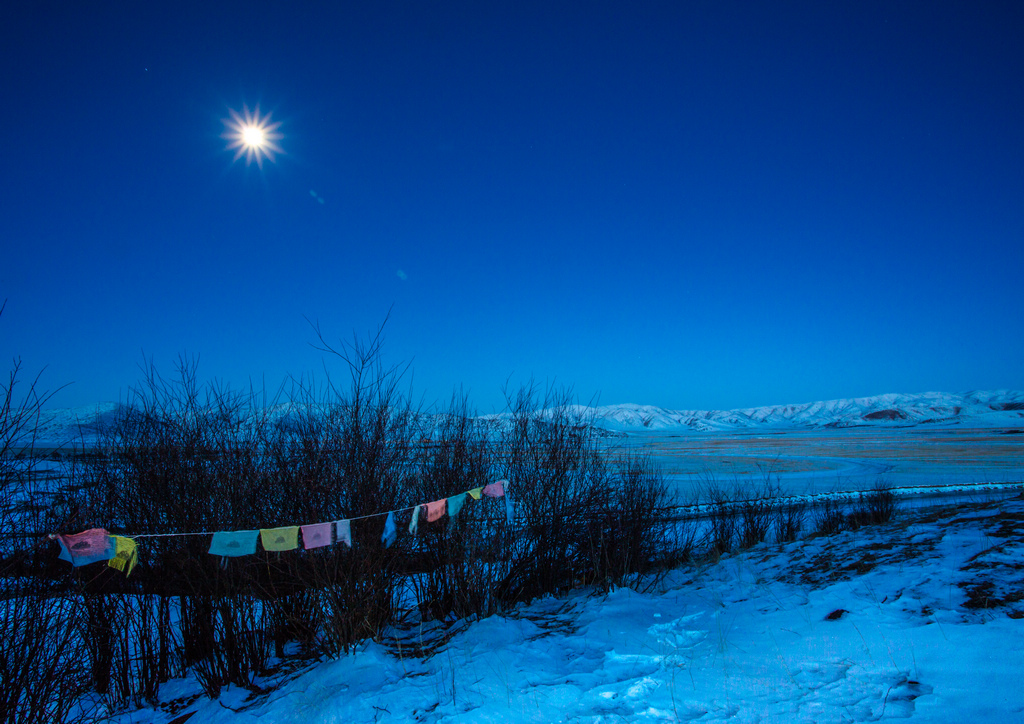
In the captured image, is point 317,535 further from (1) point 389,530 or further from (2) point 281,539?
(1) point 389,530

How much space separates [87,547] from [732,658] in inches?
213

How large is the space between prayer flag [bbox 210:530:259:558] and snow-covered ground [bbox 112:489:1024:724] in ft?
4.50

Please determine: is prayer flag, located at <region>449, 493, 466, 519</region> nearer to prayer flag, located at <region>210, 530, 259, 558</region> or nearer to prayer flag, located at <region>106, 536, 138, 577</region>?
prayer flag, located at <region>210, 530, 259, 558</region>

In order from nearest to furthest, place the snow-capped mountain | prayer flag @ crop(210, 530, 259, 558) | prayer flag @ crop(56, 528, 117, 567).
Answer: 1. prayer flag @ crop(56, 528, 117, 567)
2. prayer flag @ crop(210, 530, 259, 558)
3. the snow-capped mountain

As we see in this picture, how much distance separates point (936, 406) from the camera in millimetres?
165750

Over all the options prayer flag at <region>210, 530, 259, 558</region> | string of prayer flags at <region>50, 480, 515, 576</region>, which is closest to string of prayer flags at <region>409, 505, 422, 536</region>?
string of prayer flags at <region>50, 480, 515, 576</region>

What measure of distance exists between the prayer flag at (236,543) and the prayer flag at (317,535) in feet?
1.39

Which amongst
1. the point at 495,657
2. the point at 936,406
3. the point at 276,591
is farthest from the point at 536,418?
the point at 936,406

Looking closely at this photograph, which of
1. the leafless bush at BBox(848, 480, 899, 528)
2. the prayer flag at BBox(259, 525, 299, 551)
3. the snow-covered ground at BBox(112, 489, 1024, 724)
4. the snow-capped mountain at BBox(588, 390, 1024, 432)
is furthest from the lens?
the snow-capped mountain at BBox(588, 390, 1024, 432)

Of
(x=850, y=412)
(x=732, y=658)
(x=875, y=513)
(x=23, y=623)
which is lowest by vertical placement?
(x=850, y=412)

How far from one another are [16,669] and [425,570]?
11.8 ft

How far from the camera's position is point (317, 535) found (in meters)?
4.64

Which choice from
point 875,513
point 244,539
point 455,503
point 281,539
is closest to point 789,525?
point 875,513

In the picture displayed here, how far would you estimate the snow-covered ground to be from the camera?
3.31 meters
